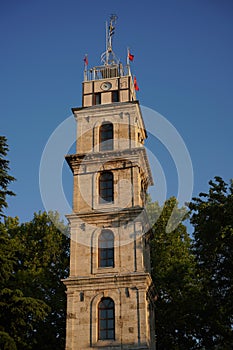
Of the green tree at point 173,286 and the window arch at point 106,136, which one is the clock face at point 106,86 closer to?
the window arch at point 106,136

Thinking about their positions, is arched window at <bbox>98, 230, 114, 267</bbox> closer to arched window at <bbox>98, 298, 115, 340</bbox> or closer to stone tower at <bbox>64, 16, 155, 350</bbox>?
stone tower at <bbox>64, 16, 155, 350</bbox>

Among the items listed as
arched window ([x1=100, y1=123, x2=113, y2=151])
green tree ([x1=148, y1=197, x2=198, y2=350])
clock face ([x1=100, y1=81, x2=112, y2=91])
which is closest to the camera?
arched window ([x1=100, y1=123, x2=113, y2=151])

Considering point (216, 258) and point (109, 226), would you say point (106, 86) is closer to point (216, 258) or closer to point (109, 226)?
point (109, 226)

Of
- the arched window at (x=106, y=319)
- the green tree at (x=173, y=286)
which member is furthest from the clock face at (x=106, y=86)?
the arched window at (x=106, y=319)

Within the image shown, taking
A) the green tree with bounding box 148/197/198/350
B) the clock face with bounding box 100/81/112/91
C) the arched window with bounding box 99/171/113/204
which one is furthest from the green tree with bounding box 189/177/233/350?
the clock face with bounding box 100/81/112/91

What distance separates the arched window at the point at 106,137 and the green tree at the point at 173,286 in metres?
10.4

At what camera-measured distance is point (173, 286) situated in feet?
118

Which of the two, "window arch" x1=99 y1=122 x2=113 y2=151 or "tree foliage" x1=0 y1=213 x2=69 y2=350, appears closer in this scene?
"tree foliage" x1=0 y1=213 x2=69 y2=350

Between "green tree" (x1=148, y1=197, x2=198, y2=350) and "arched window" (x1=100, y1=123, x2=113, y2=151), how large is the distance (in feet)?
34.1

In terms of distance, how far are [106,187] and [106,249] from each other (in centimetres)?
382

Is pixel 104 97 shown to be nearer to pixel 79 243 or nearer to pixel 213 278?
pixel 79 243

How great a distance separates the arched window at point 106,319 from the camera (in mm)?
26641

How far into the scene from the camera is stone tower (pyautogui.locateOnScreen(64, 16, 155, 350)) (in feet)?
87.9

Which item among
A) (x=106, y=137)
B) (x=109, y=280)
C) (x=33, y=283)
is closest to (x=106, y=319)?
(x=109, y=280)
